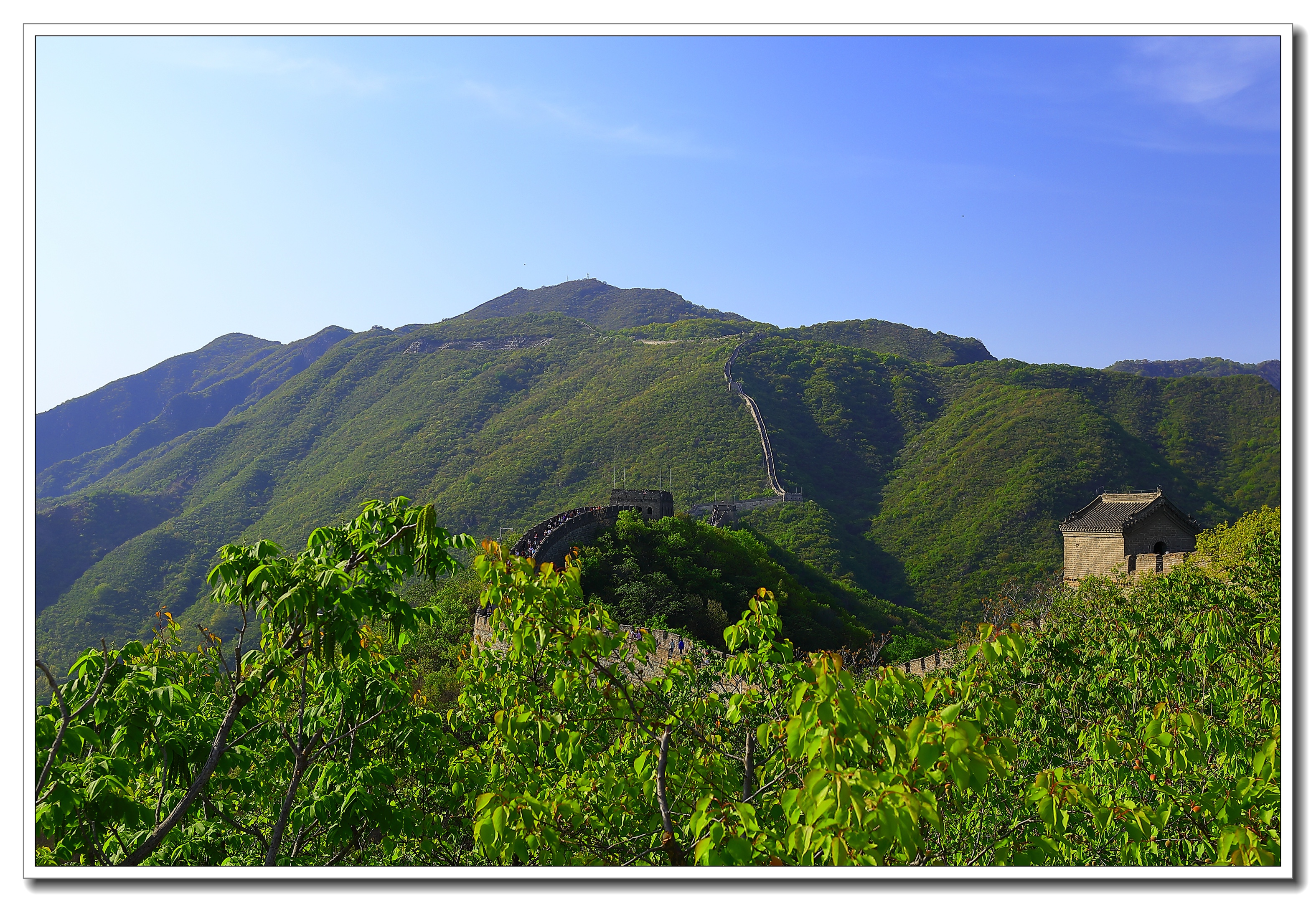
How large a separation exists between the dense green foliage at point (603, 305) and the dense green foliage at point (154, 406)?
50.1 m

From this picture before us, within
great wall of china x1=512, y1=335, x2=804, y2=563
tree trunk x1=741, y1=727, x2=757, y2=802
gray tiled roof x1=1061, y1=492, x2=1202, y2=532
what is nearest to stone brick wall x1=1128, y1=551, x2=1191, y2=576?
gray tiled roof x1=1061, y1=492, x2=1202, y2=532

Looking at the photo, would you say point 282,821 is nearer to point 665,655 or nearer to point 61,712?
point 61,712

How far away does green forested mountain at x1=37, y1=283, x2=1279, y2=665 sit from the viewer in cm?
4228

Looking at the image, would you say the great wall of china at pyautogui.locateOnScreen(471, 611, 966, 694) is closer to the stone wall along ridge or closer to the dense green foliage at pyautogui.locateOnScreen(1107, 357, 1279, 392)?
the stone wall along ridge

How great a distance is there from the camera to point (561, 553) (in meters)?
25.5

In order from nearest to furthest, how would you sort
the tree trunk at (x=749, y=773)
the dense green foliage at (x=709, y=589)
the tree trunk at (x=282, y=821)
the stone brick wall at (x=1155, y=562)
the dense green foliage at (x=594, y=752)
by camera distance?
the dense green foliage at (x=594, y=752) < the tree trunk at (x=749, y=773) < the tree trunk at (x=282, y=821) < the stone brick wall at (x=1155, y=562) < the dense green foliage at (x=709, y=589)

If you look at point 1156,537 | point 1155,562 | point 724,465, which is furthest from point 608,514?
point 724,465

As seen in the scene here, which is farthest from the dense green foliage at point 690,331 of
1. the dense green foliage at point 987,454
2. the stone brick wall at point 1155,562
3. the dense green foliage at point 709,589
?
the stone brick wall at point 1155,562

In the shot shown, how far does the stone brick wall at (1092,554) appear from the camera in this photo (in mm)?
26406

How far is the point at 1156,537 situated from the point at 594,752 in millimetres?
27368

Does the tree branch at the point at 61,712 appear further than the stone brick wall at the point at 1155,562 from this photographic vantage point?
No

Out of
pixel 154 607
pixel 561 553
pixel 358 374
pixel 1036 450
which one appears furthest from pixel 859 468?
pixel 358 374

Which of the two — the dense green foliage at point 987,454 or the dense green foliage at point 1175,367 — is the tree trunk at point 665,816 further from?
the dense green foliage at point 1175,367
